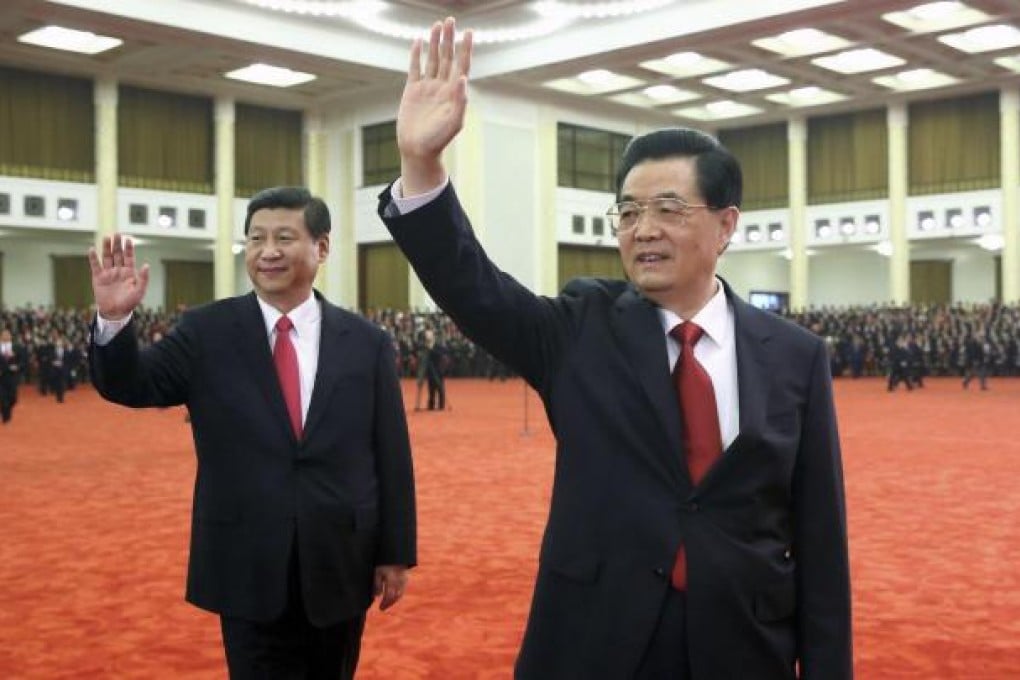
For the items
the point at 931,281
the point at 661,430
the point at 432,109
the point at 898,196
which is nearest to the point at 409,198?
the point at 432,109

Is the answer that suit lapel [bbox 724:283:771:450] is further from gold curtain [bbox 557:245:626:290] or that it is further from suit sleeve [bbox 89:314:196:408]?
gold curtain [bbox 557:245:626:290]

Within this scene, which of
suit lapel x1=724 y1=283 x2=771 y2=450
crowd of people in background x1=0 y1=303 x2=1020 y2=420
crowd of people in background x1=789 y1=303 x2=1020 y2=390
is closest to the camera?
suit lapel x1=724 y1=283 x2=771 y2=450

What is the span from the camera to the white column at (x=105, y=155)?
2986cm

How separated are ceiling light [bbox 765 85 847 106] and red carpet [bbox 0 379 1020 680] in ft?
71.8

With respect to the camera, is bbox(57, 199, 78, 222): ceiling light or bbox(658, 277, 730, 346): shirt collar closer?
bbox(658, 277, 730, 346): shirt collar

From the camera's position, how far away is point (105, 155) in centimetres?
2992

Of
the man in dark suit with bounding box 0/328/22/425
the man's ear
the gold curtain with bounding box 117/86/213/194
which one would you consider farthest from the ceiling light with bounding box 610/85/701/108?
the man's ear

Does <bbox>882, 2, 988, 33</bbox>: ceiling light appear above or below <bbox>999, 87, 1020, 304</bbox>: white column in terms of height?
above

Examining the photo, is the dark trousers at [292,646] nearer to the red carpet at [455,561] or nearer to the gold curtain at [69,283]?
the red carpet at [455,561]

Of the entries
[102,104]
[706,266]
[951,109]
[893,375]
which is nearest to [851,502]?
[706,266]

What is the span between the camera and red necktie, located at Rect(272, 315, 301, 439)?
3.20 metres

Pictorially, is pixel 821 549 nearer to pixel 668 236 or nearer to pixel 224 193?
pixel 668 236

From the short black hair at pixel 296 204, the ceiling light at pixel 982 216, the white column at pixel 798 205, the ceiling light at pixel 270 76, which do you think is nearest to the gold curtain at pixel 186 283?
the ceiling light at pixel 270 76

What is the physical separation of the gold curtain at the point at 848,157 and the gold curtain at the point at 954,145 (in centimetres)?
108
